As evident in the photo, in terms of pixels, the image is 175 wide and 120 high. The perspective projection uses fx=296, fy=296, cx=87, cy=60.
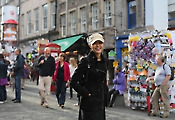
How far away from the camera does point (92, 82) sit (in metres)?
4.23

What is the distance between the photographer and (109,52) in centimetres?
2170

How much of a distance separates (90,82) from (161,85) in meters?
4.85

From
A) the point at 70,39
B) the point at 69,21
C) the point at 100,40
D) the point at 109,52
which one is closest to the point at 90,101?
the point at 100,40

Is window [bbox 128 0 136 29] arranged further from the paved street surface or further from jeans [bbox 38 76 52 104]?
jeans [bbox 38 76 52 104]

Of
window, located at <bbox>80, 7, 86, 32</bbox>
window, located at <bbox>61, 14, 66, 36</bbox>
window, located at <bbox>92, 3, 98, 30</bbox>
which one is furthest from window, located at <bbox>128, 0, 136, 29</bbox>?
window, located at <bbox>61, 14, 66, 36</bbox>

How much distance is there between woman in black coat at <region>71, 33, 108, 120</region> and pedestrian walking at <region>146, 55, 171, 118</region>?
465 cm

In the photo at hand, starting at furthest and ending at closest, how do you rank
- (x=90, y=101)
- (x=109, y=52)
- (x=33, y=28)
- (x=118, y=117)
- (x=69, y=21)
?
(x=33, y=28), (x=69, y=21), (x=109, y=52), (x=118, y=117), (x=90, y=101)

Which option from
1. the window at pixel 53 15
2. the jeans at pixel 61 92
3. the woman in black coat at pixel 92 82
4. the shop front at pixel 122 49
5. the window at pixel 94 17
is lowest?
the jeans at pixel 61 92

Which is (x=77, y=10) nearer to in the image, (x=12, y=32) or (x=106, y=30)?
(x=106, y=30)

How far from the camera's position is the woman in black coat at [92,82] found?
419 centimetres

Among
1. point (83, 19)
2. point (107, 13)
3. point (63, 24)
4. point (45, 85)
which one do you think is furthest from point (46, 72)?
point (63, 24)

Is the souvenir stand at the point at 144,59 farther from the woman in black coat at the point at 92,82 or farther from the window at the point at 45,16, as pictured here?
the window at the point at 45,16

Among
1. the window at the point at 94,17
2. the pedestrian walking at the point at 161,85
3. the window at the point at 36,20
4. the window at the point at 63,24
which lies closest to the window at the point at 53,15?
the window at the point at 63,24

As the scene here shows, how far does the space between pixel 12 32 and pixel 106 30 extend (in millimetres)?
10580
